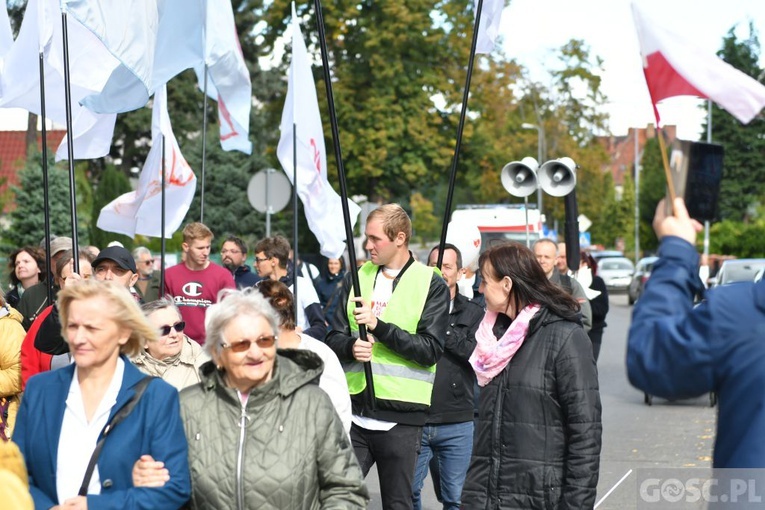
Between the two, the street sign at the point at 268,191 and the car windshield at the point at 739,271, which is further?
the car windshield at the point at 739,271

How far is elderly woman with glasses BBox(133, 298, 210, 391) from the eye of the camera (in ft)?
18.1

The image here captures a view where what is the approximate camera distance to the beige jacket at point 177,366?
5.50 metres

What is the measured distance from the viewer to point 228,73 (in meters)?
11.5

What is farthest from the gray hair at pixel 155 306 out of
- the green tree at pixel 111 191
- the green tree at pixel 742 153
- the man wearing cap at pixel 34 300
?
the green tree at pixel 742 153

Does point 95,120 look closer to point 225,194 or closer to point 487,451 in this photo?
point 487,451

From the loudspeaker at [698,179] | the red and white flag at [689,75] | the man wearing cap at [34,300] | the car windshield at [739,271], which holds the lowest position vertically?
the car windshield at [739,271]

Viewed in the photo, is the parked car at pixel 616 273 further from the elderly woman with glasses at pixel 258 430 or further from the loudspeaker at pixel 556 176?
the elderly woman with glasses at pixel 258 430

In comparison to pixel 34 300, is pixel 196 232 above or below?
above

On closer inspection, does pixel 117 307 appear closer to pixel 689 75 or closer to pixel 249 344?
pixel 249 344

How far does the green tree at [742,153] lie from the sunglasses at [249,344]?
67468mm

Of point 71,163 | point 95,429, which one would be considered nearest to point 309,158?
point 71,163

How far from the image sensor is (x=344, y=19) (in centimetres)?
3603

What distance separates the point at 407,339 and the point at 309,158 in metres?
4.91

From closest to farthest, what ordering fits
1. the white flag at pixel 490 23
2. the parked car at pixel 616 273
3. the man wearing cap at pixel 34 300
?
the man wearing cap at pixel 34 300
the white flag at pixel 490 23
the parked car at pixel 616 273
